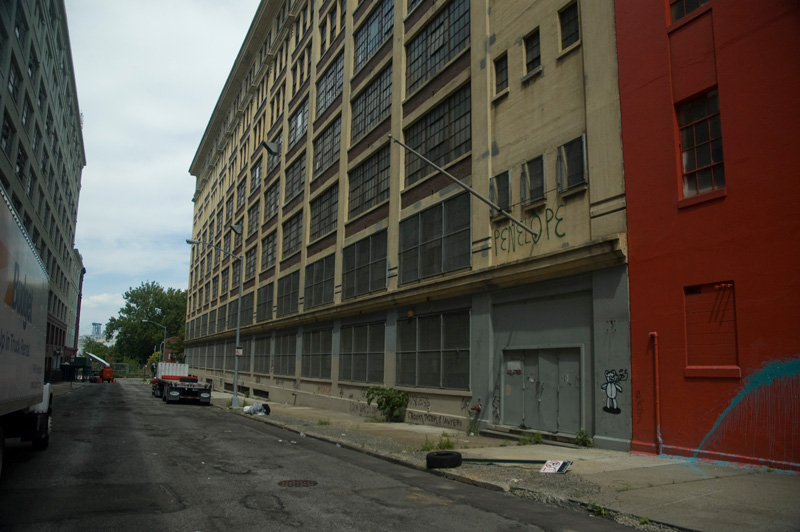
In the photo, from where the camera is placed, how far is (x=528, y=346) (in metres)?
16.4

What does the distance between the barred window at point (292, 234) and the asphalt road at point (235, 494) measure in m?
23.2

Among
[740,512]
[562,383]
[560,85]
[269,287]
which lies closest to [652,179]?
[560,85]

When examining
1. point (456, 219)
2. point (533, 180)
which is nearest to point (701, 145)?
point (533, 180)

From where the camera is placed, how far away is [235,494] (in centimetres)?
878

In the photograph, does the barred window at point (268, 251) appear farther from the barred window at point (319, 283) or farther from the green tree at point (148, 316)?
the green tree at point (148, 316)

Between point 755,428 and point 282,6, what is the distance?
45365 millimetres

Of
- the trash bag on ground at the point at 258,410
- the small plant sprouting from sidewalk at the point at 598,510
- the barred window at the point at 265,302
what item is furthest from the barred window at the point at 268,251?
the small plant sprouting from sidewalk at the point at 598,510

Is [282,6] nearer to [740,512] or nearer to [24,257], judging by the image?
[24,257]

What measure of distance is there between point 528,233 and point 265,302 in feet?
97.0

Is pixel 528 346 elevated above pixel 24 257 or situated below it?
below

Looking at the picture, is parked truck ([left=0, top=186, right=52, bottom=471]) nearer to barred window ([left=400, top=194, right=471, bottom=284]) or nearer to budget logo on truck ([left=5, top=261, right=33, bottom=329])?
budget logo on truck ([left=5, top=261, right=33, bottom=329])

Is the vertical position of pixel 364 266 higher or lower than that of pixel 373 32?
lower

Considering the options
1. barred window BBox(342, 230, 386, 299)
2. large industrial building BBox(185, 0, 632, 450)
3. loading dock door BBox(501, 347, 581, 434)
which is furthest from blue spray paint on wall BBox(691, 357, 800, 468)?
barred window BBox(342, 230, 386, 299)

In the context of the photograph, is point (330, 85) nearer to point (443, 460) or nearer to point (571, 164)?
point (571, 164)
